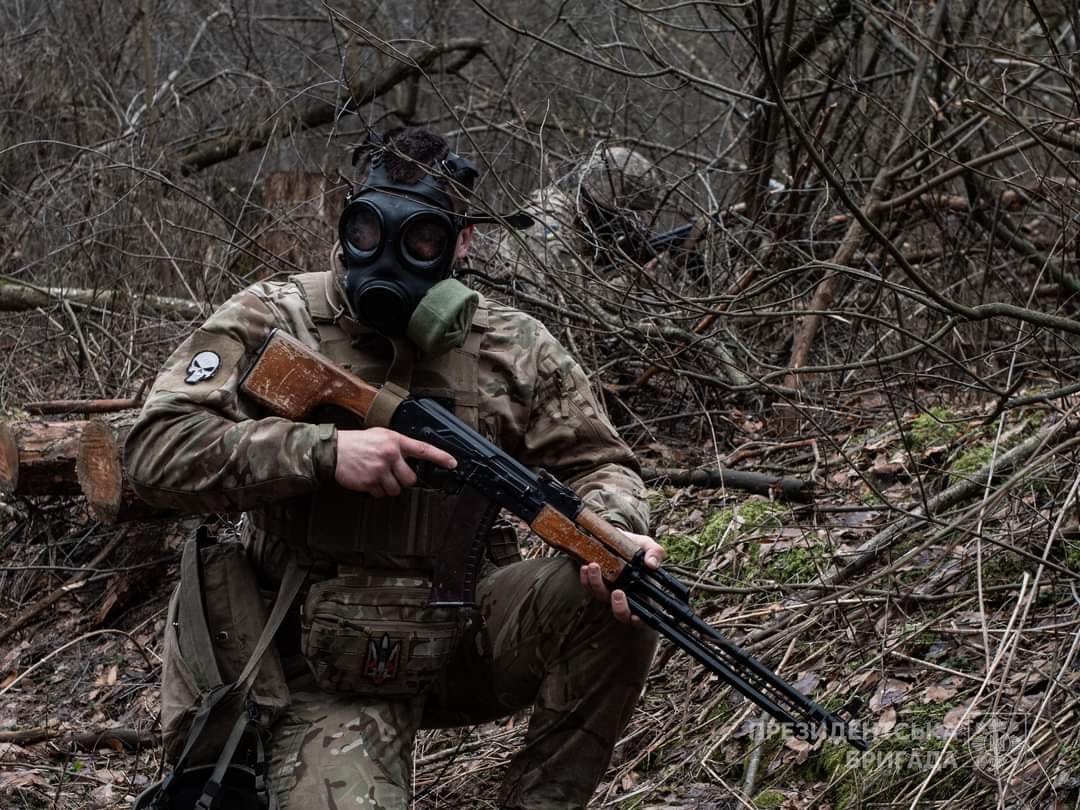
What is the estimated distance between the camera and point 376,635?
306cm

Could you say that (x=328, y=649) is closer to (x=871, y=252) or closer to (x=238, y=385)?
(x=238, y=385)

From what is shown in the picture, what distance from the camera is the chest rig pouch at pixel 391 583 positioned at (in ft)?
10.0

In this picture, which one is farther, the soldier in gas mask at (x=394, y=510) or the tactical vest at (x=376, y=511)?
the tactical vest at (x=376, y=511)

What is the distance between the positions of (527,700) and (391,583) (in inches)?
20.6

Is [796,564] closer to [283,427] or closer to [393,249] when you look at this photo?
[393,249]

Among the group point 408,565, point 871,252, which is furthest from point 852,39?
point 408,565

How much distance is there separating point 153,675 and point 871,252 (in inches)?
163

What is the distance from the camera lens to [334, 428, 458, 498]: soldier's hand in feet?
9.56

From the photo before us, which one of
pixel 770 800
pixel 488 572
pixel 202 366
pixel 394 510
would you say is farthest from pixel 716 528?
pixel 202 366

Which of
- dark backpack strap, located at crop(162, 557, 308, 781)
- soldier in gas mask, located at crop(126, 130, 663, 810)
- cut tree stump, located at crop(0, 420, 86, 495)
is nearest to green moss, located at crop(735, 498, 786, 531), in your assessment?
soldier in gas mask, located at crop(126, 130, 663, 810)

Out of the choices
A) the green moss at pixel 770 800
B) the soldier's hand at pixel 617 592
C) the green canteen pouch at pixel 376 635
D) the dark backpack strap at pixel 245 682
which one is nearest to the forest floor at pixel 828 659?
the green moss at pixel 770 800

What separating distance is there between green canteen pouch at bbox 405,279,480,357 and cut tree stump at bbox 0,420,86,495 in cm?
297

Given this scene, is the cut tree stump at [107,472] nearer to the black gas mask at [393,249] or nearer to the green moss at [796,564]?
the black gas mask at [393,249]

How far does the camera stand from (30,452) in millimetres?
5500
